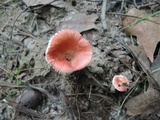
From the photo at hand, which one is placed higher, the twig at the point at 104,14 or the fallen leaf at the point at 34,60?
the twig at the point at 104,14

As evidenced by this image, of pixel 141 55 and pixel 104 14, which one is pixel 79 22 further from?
pixel 141 55

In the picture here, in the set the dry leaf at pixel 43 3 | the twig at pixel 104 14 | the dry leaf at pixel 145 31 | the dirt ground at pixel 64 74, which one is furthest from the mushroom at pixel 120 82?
the dry leaf at pixel 43 3

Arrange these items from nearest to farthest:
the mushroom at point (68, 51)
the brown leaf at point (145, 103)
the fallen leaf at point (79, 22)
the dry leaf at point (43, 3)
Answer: the mushroom at point (68, 51) < the brown leaf at point (145, 103) < the fallen leaf at point (79, 22) < the dry leaf at point (43, 3)

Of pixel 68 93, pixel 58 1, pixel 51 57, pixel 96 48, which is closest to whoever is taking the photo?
pixel 51 57

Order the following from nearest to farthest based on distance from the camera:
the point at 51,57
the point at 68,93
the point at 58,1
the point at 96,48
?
the point at 51,57
the point at 68,93
the point at 96,48
the point at 58,1

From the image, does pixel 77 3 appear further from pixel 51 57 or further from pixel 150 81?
pixel 150 81

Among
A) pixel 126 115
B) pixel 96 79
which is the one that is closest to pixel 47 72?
pixel 96 79

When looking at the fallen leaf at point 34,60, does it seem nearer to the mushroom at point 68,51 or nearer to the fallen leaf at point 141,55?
the mushroom at point 68,51
